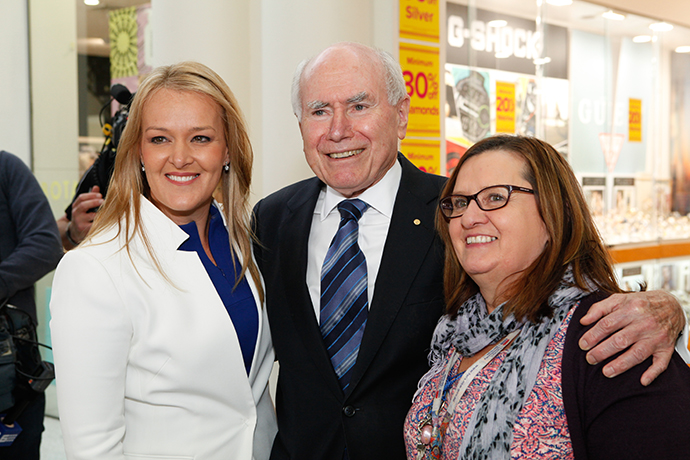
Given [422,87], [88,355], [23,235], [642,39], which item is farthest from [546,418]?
[642,39]

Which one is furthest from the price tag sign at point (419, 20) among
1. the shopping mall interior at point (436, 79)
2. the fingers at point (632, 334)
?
the fingers at point (632, 334)

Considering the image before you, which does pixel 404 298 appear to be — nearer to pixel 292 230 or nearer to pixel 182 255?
pixel 292 230

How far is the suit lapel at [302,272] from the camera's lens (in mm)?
1809

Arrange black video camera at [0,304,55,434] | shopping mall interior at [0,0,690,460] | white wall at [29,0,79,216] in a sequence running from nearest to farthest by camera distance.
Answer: black video camera at [0,304,55,434] < shopping mall interior at [0,0,690,460] < white wall at [29,0,79,216]

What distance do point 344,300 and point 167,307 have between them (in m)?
0.52

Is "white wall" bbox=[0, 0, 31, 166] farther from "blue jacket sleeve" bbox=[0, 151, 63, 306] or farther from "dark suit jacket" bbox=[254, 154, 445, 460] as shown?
"dark suit jacket" bbox=[254, 154, 445, 460]

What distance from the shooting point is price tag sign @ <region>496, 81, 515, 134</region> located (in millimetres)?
5559

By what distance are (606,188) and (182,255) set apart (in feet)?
19.8

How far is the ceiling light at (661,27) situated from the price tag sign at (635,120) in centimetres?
84

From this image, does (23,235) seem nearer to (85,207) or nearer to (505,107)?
(85,207)

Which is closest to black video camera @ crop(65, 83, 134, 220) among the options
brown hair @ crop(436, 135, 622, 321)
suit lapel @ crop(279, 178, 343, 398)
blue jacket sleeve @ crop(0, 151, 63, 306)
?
blue jacket sleeve @ crop(0, 151, 63, 306)

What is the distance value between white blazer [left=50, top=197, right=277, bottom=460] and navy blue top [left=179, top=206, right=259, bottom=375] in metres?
0.07

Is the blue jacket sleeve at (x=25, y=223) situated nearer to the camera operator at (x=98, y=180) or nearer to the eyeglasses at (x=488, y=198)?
the camera operator at (x=98, y=180)

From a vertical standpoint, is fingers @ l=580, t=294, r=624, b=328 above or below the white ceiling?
below
